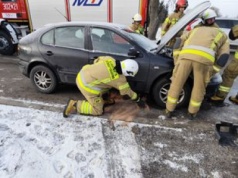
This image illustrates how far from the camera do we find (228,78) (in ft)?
15.6

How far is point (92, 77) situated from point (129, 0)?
4.76 m

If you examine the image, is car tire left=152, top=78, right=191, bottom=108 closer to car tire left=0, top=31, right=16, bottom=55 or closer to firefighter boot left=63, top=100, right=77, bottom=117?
firefighter boot left=63, top=100, right=77, bottom=117

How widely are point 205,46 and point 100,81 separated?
1754 millimetres

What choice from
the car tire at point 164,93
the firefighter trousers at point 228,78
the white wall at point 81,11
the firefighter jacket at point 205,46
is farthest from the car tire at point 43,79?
the white wall at point 81,11

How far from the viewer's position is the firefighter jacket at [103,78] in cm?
384

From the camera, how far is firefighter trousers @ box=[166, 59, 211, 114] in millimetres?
3754

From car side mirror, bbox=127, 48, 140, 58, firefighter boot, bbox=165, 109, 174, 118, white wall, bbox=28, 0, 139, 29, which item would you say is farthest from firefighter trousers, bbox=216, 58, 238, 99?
white wall, bbox=28, 0, 139, 29

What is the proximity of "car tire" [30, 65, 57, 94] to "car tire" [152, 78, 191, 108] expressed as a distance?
6.81 ft

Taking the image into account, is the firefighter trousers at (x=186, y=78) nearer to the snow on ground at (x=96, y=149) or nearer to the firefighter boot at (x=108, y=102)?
the snow on ground at (x=96, y=149)

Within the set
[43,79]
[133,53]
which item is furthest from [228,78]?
[43,79]

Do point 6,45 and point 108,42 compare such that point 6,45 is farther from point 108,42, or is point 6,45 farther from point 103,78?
point 103,78

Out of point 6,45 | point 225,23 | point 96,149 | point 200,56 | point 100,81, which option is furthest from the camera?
point 225,23

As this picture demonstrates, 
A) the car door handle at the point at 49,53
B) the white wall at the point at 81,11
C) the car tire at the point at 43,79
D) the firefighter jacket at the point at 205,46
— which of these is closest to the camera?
the firefighter jacket at the point at 205,46

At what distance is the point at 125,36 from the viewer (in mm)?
4344
